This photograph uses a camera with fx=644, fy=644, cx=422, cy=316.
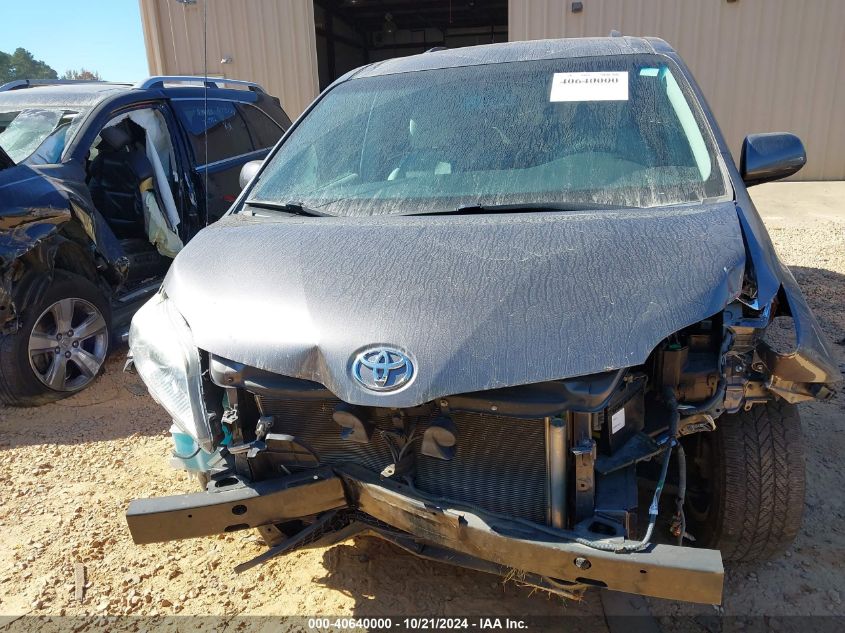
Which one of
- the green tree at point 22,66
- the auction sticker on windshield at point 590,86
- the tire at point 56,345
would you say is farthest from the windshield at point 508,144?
the green tree at point 22,66

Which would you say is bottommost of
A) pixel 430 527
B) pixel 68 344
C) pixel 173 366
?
pixel 68 344

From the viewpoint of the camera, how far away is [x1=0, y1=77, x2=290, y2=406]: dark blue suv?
152 inches

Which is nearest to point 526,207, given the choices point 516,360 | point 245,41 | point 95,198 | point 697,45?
point 516,360

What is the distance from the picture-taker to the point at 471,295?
69.4 inches

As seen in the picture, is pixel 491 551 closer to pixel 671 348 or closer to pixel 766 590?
pixel 671 348

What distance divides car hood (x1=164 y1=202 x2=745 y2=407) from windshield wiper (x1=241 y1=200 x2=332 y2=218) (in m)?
0.37

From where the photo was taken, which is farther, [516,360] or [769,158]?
[769,158]

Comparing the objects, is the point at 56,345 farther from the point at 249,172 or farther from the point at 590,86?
the point at 590,86

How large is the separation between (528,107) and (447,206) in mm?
637

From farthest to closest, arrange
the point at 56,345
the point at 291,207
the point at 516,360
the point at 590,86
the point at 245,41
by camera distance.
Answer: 1. the point at 245,41
2. the point at 56,345
3. the point at 590,86
4. the point at 291,207
5. the point at 516,360

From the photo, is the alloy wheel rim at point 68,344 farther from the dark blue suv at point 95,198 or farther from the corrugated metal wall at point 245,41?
the corrugated metal wall at point 245,41

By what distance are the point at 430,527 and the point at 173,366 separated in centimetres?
96

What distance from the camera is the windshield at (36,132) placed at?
4.41m

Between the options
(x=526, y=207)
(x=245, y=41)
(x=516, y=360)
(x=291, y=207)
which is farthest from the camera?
(x=245, y=41)
